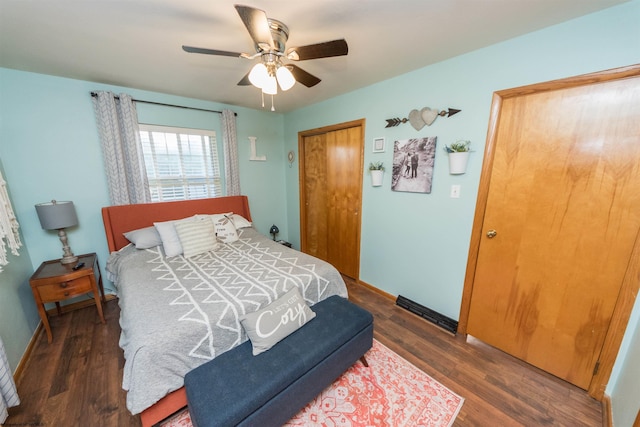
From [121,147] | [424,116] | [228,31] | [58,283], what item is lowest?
[58,283]

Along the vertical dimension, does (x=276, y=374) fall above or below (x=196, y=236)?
below

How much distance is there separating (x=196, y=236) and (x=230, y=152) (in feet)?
4.53

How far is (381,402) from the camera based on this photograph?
147cm

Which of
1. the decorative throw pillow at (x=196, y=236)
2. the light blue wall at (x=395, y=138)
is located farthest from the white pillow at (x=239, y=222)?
the light blue wall at (x=395, y=138)

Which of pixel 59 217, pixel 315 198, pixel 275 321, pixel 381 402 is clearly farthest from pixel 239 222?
pixel 381 402

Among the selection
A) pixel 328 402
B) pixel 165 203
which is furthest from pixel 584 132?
pixel 165 203

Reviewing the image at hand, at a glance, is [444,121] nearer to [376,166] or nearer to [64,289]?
[376,166]

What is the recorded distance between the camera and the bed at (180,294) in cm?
120

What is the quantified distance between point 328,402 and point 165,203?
9.00ft

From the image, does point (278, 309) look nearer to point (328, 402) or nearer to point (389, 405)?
point (328, 402)

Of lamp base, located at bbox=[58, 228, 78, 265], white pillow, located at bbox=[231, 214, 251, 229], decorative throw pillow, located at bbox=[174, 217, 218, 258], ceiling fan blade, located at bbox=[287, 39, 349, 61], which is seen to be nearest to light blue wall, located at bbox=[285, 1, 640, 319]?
ceiling fan blade, located at bbox=[287, 39, 349, 61]

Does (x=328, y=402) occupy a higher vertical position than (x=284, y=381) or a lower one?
lower

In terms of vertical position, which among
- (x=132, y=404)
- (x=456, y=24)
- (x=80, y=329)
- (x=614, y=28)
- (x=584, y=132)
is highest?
(x=456, y=24)

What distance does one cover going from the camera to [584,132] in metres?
1.41
